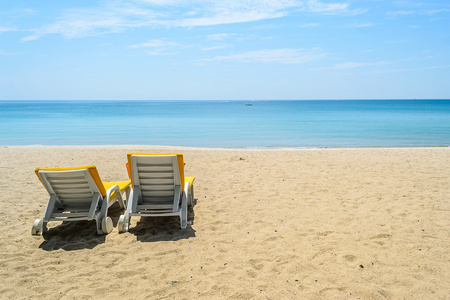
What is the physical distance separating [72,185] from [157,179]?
1194 mm

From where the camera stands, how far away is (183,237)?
440 cm

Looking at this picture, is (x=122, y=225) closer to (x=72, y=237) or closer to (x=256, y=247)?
(x=72, y=237)

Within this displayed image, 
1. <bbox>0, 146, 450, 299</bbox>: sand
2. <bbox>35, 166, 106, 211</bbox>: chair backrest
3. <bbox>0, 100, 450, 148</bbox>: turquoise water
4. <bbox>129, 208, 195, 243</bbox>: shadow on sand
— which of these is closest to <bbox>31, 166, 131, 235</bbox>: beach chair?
<bbox>35, 166, 106, 211</bbox>: chair backrest

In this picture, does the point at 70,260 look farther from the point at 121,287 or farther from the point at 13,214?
the point at 13,214

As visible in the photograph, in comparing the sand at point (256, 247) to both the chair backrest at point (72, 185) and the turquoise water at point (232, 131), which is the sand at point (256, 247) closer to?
the chair backrest at point (72, 185)

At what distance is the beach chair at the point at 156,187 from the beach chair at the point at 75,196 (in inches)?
13.7

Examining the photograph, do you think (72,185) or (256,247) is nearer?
(256,247)

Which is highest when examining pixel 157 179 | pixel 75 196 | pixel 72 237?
pixel 157 179

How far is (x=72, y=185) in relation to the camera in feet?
14.6

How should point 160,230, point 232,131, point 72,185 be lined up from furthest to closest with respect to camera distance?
point 232,131, point 160,230, point 72,185

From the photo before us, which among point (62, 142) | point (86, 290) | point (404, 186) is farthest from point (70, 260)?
point (62, 142)

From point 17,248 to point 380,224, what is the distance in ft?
16.9

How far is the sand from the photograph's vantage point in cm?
321

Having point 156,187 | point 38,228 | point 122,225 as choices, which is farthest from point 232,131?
point 38,228
